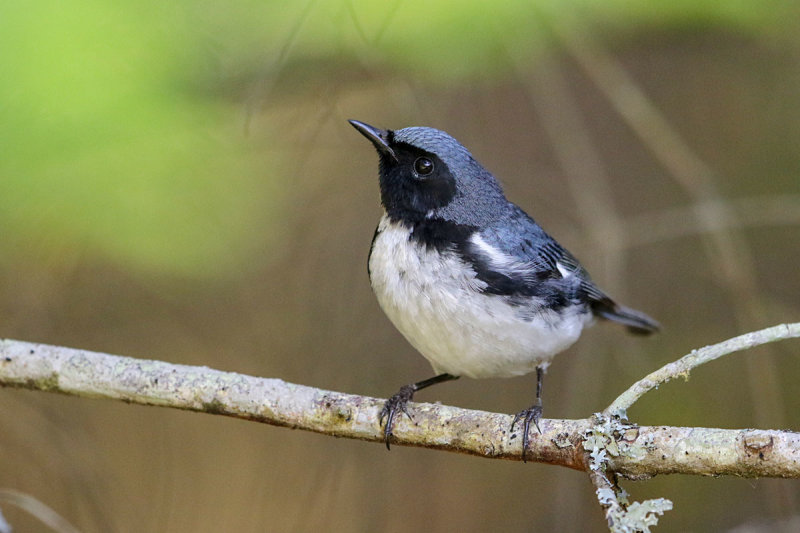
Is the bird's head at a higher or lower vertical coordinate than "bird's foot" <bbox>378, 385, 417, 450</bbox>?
higher

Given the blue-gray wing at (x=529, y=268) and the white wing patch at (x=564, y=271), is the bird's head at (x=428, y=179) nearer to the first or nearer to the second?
the blue-gray wing at (x=529, y=268)

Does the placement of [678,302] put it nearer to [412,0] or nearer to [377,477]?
[377,477]

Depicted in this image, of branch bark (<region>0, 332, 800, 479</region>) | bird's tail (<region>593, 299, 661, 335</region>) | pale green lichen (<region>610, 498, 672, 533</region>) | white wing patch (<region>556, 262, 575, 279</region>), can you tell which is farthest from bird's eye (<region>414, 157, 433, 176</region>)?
pale green lichen (<region>610, 498, 672, 533</region>)

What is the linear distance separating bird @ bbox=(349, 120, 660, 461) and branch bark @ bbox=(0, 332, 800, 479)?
0.15 metres

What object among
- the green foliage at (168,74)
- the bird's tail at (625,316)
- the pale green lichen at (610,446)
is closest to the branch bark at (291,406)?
the pale green lichen at (610,446)

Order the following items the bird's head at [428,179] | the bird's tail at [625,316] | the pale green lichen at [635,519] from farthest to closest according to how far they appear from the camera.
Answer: the bird's tail at [625,316], the bird's head at [428,179], the pale green lichen at [635,519]

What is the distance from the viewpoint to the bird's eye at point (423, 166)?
11.2 ft

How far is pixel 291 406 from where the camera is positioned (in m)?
2.82

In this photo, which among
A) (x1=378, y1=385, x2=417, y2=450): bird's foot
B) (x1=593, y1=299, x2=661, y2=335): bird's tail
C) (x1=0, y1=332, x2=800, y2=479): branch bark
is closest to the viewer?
(x1=0, y1=332, x2=800, y2=479): branch bark

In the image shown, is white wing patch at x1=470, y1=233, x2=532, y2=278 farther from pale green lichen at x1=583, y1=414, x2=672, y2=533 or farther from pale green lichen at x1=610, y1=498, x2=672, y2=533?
pale green lichen at x1=610, y1=498, x2=672, y2=533

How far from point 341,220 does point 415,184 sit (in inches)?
62.8

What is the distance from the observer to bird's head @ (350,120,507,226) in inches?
132

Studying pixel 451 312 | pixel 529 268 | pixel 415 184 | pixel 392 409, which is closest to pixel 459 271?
pixel 451 312

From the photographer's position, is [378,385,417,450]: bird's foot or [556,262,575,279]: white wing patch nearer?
[378,385,417,450]: bird's foot
